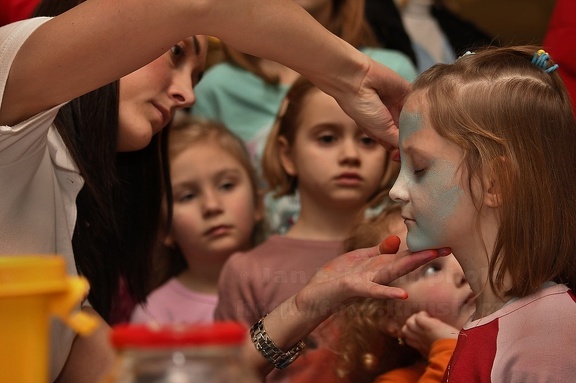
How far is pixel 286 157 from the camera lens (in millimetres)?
2088

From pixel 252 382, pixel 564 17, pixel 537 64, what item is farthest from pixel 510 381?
pixel 564 17

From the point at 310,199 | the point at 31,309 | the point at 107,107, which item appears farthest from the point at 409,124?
the point at 310,199

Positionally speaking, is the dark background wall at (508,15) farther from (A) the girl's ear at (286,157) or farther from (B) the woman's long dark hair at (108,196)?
(B) the woman's long dark hair at (108,196)

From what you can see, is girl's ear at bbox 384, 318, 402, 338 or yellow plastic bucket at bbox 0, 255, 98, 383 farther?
girl's ear at bbox 384, 318, 402, 338

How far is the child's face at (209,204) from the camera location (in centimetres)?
217

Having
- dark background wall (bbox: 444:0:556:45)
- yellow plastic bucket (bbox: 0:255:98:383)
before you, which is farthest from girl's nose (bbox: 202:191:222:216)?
yellow plastic bucket (bbox: 0:255:98:383)

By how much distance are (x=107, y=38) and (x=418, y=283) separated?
741 millimetres

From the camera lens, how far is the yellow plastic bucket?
720 mm

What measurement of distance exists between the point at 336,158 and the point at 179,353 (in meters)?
1.33

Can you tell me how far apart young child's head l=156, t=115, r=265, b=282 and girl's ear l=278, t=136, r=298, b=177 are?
0.53ft

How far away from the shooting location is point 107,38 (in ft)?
3.71

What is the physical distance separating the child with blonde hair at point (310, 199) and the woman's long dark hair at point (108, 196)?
20 cm

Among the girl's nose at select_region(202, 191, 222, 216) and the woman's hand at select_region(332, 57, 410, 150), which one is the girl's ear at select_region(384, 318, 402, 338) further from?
the girl's nose at select_region(202, 191, 222, 216)

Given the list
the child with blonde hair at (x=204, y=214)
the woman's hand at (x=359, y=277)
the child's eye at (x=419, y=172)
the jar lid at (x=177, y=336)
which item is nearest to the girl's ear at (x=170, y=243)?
the child with blonde hair at (x=204, y=214)
